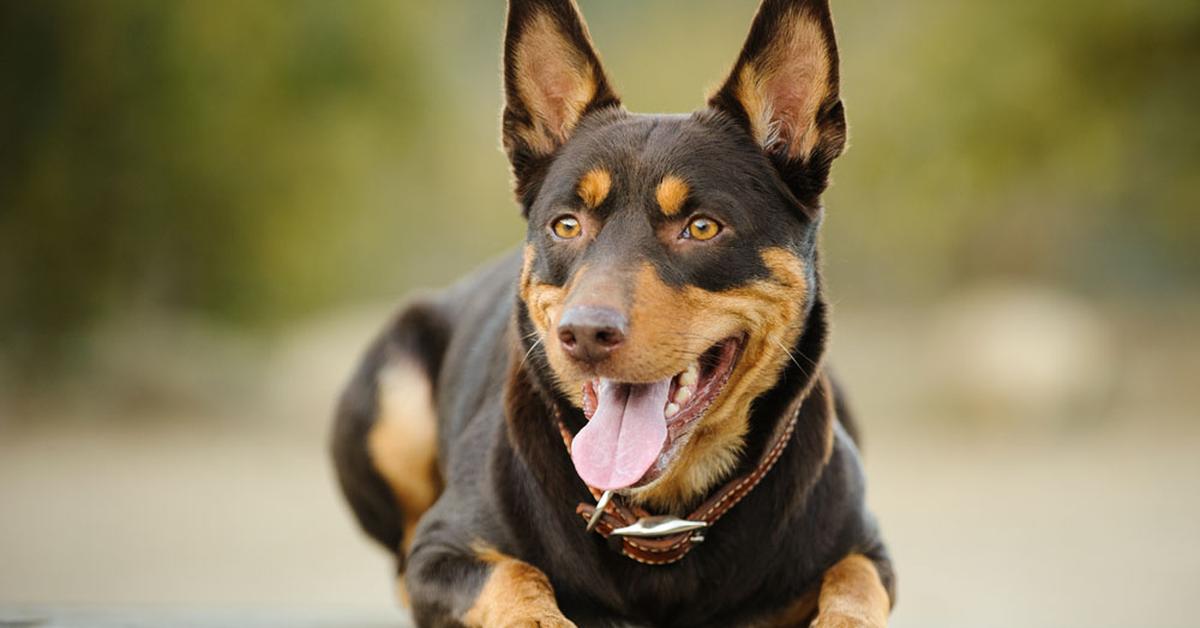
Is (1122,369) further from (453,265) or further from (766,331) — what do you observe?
(766,331)

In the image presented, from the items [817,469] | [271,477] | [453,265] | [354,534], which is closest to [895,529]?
[354,534]

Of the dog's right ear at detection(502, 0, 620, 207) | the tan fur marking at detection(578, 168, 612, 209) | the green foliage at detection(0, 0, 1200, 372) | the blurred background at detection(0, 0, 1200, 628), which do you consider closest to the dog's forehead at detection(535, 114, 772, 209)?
the tan fur marking at detection(578, 168, 612, 209)

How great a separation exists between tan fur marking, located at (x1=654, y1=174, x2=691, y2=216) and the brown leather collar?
0.75m

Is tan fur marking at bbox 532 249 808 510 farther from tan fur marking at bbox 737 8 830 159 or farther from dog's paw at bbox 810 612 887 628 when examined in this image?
dog's paw at bbox 810 612 887 628

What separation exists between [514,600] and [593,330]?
2.78ft

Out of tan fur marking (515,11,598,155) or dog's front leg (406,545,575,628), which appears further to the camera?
tan fur marking (515,11,598,155)

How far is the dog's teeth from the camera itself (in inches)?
152

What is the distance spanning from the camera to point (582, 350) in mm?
3615

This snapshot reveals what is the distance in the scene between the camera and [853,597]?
386 centimetres

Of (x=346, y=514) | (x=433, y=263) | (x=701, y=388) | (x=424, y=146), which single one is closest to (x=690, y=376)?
(x=701, y=388)

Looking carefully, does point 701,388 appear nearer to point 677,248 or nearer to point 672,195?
point 677,248

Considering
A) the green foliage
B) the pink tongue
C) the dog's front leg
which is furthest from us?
the green foliage

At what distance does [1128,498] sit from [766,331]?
42.5 ft

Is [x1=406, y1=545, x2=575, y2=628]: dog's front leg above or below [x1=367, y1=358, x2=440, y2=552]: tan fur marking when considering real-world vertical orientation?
above
